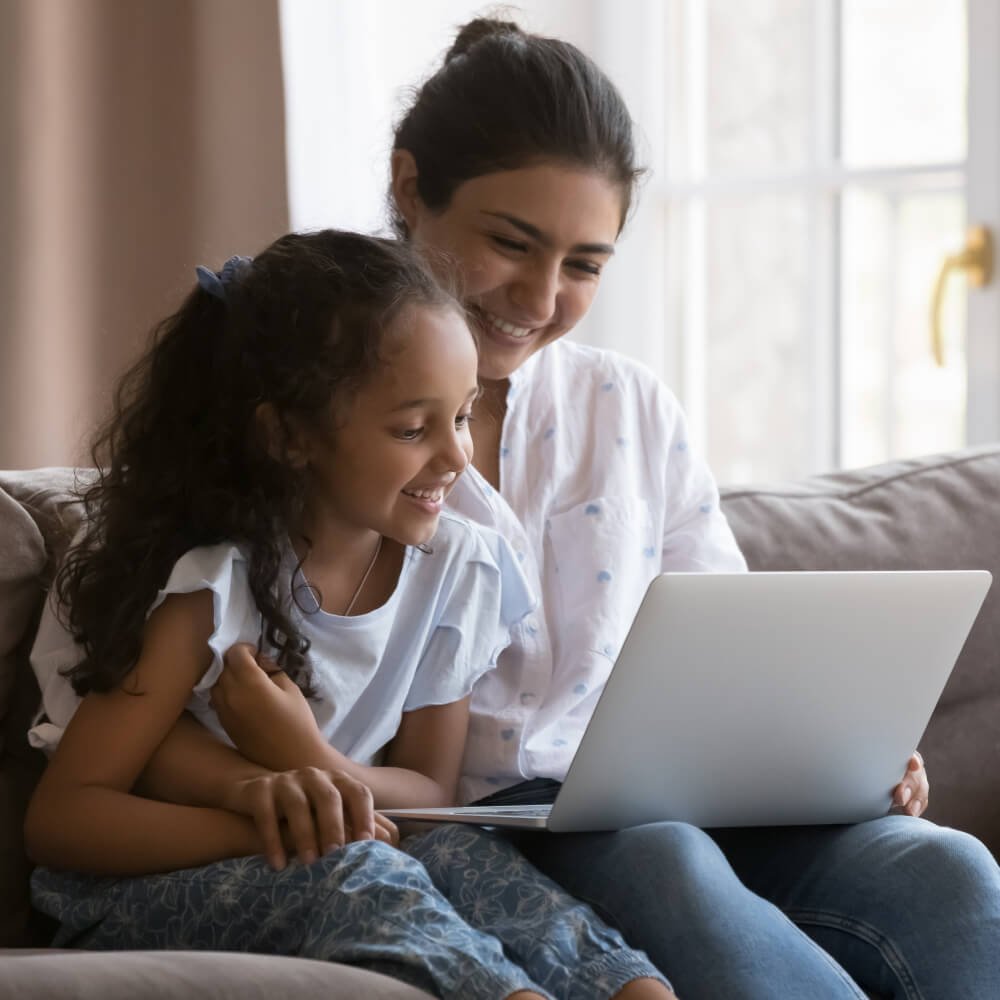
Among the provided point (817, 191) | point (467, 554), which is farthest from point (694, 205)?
point (467, 554)

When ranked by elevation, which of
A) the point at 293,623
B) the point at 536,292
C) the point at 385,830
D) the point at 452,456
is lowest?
the point at 385,830

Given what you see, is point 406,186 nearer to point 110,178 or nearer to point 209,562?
point 209,562

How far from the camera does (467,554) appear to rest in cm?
132

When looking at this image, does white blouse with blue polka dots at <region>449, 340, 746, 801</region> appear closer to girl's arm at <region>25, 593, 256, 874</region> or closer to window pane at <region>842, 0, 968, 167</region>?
girl's arm at <region>25, 593, 256, 874</region>

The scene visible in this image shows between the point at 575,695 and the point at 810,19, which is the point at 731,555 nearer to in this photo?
the point at 575,695

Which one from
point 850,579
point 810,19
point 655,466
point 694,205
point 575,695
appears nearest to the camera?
point 850,579

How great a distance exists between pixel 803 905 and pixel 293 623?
464 mm

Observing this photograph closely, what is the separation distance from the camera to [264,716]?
3.73ft

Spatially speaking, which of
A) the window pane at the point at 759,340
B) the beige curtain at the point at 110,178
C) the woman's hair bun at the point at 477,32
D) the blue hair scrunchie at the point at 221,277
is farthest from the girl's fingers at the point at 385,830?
the window pane at the point at 759,340

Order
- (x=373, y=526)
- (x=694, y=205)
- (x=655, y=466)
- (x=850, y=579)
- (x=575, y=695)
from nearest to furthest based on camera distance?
(x=850, y=579) → (x=373, y=526) → (x=575, y=695) → (x=655, y=466) → (x=694, y=205)

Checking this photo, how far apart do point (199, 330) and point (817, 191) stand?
5.35 ft

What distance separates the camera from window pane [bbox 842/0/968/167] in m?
2.50

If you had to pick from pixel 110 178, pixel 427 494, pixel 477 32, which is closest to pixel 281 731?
pixel 427 494

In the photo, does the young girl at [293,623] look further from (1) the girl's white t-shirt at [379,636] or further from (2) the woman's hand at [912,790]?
(2) the woman's hand at [912,790]
